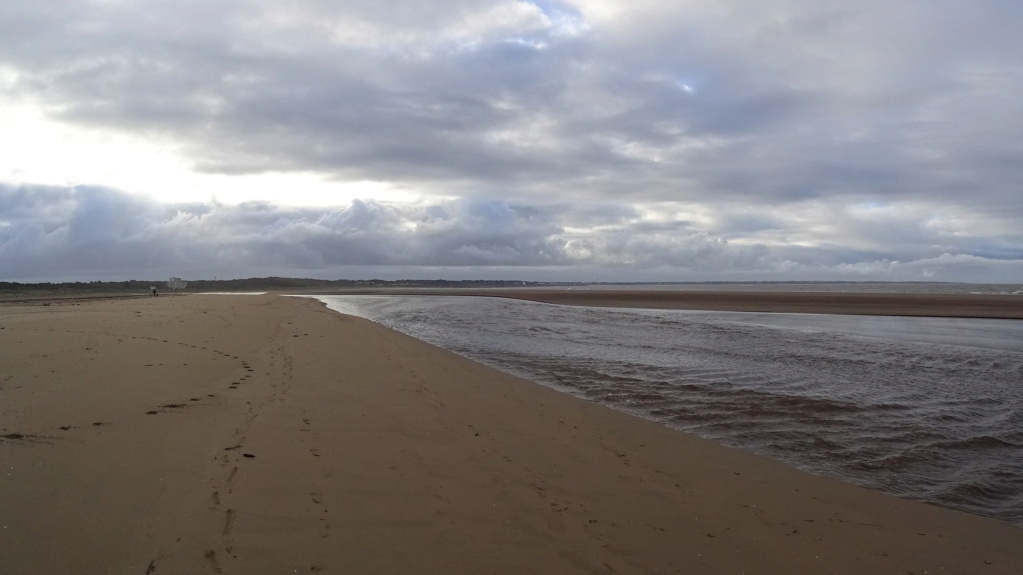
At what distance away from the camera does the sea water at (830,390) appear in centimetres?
709

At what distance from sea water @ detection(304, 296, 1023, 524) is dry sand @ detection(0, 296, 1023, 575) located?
3.34 feet

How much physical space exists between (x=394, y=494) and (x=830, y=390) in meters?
9.94

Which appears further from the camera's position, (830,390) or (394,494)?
(830,390)

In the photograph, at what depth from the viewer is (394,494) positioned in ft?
16.5

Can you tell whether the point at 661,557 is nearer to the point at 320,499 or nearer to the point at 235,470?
the point at 320,499

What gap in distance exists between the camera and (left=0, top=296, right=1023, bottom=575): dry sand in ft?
12.8

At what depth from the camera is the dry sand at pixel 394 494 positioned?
3908 mm

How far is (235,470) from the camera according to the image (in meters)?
5.18

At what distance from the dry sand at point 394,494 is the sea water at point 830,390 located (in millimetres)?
1019

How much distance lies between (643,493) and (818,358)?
1239 cm

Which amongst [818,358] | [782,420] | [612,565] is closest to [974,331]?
[818,358]

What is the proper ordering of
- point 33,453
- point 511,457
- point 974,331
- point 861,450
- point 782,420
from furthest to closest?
point 974,331 < point 782,420 < point 861,450 < point 511,457 < point 33,453

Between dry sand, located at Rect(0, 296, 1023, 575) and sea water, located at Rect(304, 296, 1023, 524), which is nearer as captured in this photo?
dry sand, located at Rect(0, 296, 1023, 575)

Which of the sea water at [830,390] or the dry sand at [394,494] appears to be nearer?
the dry sand at [394,494]
